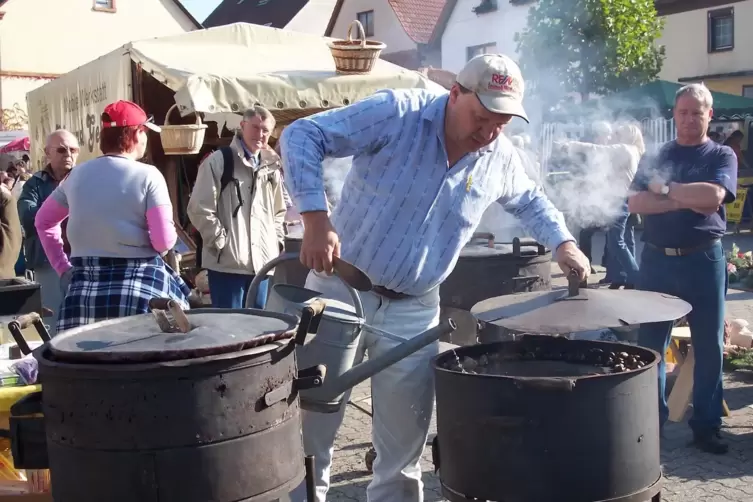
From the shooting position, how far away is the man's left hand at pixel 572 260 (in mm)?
2992

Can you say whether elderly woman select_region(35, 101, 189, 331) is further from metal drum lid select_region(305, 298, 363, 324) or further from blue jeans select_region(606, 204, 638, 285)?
blue jeans select_region(606, 204, 638, 285)

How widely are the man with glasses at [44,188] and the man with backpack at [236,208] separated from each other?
92 cm

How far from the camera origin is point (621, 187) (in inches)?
342

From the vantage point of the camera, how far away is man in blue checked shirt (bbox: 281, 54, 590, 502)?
8.88 feet

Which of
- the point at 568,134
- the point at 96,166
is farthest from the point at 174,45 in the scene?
the point at 568,134

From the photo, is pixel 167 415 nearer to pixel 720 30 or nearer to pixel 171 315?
pixel 171 315

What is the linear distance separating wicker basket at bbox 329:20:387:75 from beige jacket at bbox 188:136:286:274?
88.4 inches

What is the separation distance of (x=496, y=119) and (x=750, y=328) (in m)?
5.46

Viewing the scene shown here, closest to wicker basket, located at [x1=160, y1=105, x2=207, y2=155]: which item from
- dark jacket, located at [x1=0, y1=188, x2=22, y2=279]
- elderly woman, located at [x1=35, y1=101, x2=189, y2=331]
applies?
dark jacket, located at [x1=0, y1=188, x2=22, y2=279]

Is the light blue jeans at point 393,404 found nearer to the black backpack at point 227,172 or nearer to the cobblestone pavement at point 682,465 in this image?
the cobblestone pavement at point 682,465

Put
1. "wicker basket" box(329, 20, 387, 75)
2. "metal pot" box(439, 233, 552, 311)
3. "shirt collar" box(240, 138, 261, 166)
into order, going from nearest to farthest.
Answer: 1. "metal pot" box(439, 233, 552, 311)
2. "shirt collar" box(240, 138, 261, 166)
3. "wicker basket" box(329, 20, 387, 75)

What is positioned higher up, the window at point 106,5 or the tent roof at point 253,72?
the window at point 106,5

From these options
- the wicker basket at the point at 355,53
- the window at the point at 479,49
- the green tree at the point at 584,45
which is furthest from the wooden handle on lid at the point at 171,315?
the window at the point at 479,49

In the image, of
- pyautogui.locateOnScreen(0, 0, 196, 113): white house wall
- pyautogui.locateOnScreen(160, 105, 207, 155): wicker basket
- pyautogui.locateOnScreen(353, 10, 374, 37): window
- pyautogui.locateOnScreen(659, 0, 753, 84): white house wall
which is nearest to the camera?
pyautogui.locateOnScreen(160, 105, 207, 155): wicker basket
